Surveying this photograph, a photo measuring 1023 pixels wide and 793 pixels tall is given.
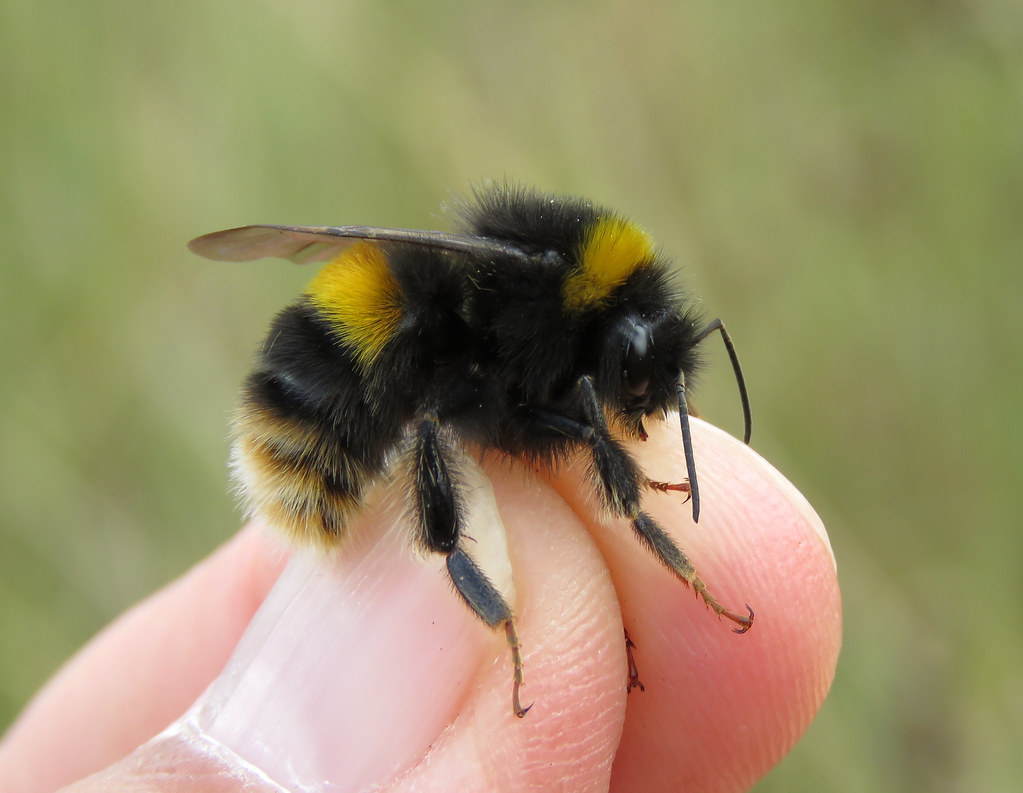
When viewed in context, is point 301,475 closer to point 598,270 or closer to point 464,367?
point 464,367

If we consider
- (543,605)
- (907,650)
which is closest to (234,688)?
(543,605)

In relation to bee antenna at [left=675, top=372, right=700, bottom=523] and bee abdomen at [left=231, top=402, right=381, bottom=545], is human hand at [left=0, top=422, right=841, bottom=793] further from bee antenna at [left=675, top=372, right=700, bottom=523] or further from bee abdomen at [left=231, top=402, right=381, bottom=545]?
bee antenna at [left=675, top=372, right=700, bottom=523]

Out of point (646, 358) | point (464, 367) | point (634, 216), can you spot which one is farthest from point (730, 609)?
point (634, 216)

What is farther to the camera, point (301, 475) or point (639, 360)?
point (301, 475)

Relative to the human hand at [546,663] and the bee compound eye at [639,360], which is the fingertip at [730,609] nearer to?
the human hand at [546,663]

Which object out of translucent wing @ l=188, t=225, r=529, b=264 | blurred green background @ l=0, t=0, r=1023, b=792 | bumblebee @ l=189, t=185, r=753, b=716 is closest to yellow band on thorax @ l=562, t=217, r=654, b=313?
bumblebee @ l=189, t=185, r=753, b=716

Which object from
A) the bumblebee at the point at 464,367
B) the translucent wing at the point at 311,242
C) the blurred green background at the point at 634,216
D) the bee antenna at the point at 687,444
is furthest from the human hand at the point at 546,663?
the blurred green background at the point at 634,216

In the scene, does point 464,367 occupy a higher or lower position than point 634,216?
higher
